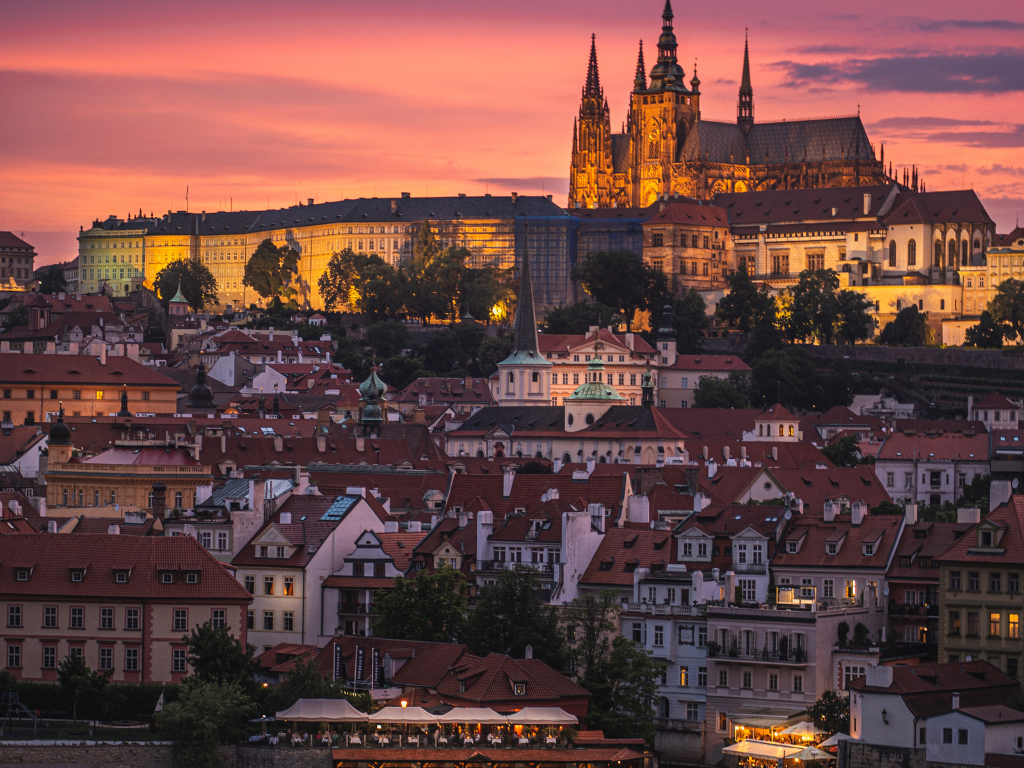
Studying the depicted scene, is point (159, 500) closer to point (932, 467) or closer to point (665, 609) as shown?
point (665, 609)

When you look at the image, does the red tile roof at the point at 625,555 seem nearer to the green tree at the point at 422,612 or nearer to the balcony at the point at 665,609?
the balcony at the point at 665,609

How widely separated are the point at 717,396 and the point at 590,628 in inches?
4758

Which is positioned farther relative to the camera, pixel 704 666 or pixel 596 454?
pixel 596 454

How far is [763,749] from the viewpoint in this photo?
204ft

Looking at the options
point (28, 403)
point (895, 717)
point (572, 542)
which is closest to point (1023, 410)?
point (28, 403)

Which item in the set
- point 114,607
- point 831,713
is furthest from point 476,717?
point 114,607

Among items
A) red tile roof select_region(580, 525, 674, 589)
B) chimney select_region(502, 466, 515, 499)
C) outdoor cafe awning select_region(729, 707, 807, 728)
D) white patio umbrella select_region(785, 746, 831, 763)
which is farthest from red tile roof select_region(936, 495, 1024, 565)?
chimney select_region(502, 466, 515, 499)

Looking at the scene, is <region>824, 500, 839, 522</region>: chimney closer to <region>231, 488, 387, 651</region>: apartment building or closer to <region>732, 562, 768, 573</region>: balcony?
<region>732, 562, 768, 573</region>: balcony

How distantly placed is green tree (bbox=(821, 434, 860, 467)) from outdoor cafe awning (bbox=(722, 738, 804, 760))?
84.8m

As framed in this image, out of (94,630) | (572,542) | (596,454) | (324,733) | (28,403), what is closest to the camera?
(324,733)

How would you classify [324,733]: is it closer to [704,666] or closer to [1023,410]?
[704,666]

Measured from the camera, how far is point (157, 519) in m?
77.8

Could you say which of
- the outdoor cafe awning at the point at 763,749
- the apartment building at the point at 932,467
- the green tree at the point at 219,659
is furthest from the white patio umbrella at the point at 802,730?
the apartment building at the point at 932,467

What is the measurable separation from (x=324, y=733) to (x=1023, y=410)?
126 m
